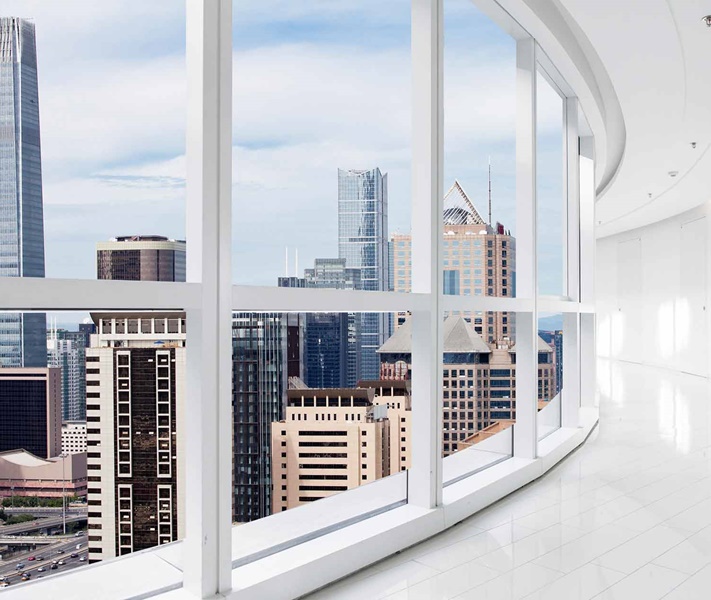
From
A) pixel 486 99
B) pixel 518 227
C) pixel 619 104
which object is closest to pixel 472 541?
pixel 518 227

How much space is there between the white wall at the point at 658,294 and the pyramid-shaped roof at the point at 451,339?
309 inches

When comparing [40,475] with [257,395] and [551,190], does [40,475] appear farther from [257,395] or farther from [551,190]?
[551,190]

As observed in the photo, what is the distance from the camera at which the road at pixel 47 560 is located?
159 cm

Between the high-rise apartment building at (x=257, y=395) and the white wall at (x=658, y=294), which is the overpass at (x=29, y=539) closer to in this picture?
the high-rise apartment building at (x=257, y=395)

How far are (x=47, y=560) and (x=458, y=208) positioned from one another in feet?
8.20

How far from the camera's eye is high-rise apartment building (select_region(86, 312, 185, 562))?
67.6 inches

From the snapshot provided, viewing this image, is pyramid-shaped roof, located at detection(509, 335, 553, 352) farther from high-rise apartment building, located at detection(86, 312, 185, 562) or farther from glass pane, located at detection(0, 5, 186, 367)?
glass pane, located at detection(0, 5, 186, 367)

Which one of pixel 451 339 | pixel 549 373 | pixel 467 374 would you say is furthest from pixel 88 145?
pixel 549 373

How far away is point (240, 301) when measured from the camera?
186cm

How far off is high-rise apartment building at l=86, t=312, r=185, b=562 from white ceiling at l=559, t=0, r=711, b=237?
2890 millimetres

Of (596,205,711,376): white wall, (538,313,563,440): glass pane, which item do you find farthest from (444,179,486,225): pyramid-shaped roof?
(596,205,711,376): white wall

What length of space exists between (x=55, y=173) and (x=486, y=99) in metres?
2.69

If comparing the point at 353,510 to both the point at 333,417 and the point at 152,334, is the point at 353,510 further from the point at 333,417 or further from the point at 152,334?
the point at 152,334

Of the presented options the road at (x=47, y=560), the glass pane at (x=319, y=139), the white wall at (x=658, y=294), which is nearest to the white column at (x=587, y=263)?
the glass pane at (x=319, y=139)
